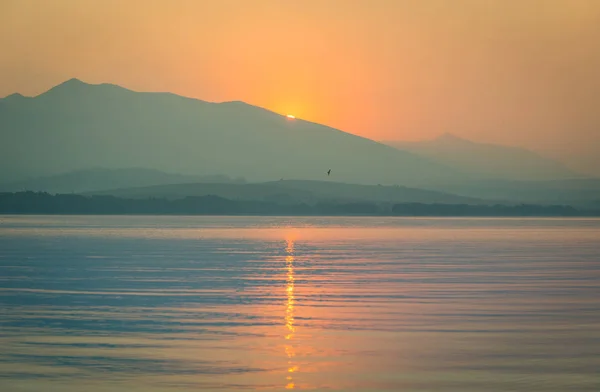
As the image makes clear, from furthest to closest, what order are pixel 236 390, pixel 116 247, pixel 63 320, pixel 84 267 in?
pixel 116 247 < pixel 84 267 < pixel 63 320 < pixel 236 390

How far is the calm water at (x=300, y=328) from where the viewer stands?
1883cm

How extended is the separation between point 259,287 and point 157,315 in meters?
9.16

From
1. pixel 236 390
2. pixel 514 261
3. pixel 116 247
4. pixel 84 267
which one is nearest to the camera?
pixel 236 390

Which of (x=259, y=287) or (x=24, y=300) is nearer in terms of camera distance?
(x=24, y=300)

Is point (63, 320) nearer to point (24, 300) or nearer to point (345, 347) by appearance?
point (24, 300)

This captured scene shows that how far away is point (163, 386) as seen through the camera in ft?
59.3

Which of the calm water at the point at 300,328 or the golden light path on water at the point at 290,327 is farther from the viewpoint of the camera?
the golden light path on water at the point at 290,327

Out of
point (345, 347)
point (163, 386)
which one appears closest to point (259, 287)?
point (345, 347)

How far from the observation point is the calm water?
1883cm

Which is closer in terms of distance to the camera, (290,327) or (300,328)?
(300,328)

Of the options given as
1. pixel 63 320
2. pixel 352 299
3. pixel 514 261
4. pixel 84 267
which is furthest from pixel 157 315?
pixel 514 261

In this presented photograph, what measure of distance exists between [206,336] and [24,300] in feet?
31.7

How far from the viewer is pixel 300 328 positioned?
25.0m

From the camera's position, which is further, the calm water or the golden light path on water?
the golden light path on water
